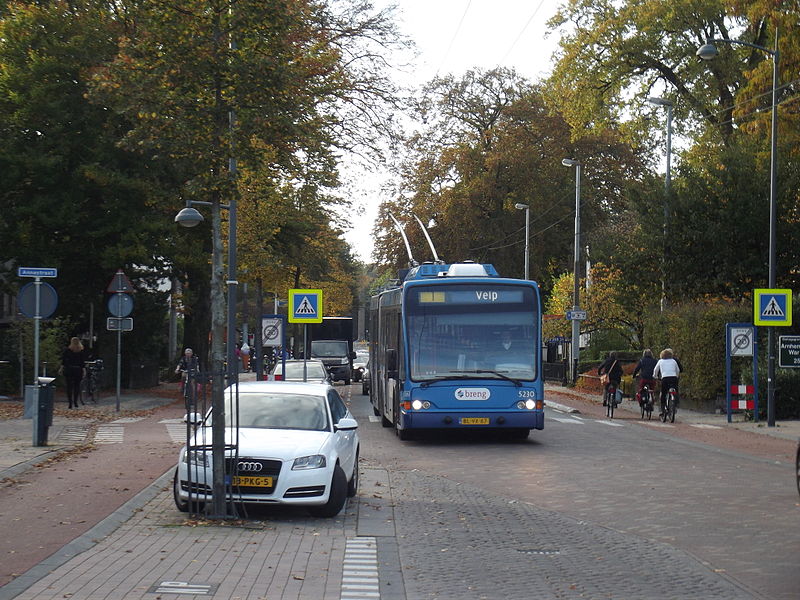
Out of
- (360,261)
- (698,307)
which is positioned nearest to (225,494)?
(698,307)

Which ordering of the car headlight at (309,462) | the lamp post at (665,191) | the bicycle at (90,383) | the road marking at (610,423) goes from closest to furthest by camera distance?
the car headlight at (309,462) → the road marking at (610,423) → the bicycle at (90,383) → the lamp post at (665,191)

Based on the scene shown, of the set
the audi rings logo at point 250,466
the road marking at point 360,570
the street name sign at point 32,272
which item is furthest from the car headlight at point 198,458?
the street name sign at point 32,272

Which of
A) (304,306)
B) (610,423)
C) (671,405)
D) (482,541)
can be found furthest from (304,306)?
(482,541)

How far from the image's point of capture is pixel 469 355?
825 inches

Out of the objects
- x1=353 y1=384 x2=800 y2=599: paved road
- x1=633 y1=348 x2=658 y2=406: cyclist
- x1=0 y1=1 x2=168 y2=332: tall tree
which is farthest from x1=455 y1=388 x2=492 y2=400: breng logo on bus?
x1=0 y1=1 x2=168 y2=332: tall tree

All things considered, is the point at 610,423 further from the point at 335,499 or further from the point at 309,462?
the point at 309,462

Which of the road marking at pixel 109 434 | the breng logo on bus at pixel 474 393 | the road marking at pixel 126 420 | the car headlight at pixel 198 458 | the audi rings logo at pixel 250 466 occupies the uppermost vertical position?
the breng logo on bus at pixel 474 393

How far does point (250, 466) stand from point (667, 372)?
18.6m

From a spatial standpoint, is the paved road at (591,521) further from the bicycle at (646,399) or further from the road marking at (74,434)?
the bicycle at (646,399)

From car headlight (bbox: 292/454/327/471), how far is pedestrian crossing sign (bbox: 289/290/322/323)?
52.9 ft

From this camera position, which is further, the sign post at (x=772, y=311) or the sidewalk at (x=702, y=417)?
the sign post at (x=772, y=311)

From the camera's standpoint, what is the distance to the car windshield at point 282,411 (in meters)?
13.2

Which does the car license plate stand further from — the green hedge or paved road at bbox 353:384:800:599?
the green hedge

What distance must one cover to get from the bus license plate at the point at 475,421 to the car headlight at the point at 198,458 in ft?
28.9
